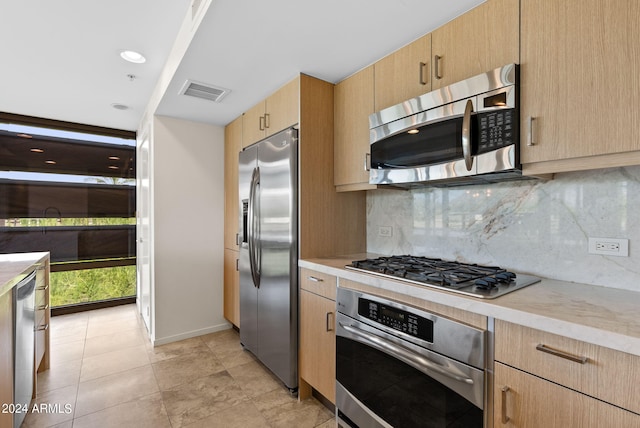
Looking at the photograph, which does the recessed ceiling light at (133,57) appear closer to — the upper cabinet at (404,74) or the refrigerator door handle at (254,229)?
the refrigerator door handle at (254,229)

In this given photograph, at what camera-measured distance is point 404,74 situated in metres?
1.81

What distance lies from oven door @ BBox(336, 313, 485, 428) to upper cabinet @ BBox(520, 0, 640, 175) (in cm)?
91

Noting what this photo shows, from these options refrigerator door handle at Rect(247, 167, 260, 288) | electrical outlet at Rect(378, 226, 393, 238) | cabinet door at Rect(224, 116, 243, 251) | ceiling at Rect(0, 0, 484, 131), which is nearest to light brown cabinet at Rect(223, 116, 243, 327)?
cabinet door at Rect(224, 116, 243, 251)

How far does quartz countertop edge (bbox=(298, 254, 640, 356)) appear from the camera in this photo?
0.86m

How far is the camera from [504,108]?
134cm

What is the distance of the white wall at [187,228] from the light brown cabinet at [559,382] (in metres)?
2.86

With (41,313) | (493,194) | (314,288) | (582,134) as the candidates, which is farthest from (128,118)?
(582,134)

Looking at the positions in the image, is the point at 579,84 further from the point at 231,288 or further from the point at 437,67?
the point at 231,288

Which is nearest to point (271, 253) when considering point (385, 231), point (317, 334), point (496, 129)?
point (317, 334)

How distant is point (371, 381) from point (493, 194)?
1191 millimetres

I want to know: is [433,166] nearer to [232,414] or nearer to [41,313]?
[232,414]

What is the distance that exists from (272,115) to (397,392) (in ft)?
6.77

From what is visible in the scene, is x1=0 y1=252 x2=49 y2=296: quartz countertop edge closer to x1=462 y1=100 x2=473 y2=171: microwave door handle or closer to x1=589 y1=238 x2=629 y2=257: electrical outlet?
x1=462 y1=100 x2=473 y2=171: microwave door handle

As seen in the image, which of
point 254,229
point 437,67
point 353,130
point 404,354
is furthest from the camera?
point 254,229
